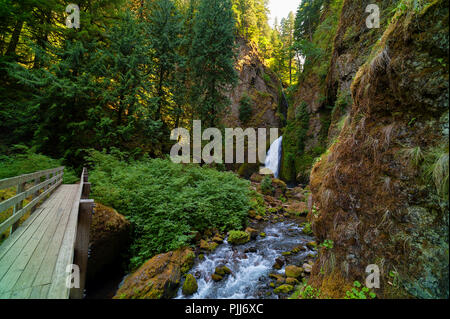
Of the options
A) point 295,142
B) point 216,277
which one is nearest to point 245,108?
point 295,142

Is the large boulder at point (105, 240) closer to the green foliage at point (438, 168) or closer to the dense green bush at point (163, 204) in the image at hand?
the dense green bush at point (163, 204)

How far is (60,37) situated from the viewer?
1223cm

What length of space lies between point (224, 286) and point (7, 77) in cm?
1617

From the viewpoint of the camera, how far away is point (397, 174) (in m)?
2.56

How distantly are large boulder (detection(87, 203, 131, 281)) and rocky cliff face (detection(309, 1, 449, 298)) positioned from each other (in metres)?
5.20

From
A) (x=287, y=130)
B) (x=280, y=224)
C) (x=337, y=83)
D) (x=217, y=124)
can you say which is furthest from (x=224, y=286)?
(x=287, y=130)

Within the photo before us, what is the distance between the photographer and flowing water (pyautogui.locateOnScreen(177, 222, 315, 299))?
452 centimetres

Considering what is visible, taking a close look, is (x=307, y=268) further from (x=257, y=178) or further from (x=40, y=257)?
(x=257, y=178)

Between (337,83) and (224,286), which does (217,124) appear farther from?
(224,286)

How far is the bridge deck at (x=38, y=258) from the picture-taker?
2035 millimetres

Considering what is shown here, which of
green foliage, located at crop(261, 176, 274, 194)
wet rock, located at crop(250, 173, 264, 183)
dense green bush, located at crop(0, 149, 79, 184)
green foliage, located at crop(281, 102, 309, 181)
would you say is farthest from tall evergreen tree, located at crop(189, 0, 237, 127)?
dense green bush, located at crop(0, 149, 79, 184)

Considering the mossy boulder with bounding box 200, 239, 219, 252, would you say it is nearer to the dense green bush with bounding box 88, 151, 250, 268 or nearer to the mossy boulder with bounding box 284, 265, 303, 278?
the dense green bush with bounding box 88, 151, 250, 268

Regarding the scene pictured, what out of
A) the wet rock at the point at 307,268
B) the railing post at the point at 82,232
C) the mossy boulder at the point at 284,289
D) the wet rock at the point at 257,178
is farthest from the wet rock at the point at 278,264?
the wet rock at the point at 257,178

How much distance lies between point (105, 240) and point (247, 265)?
13.8 feet
